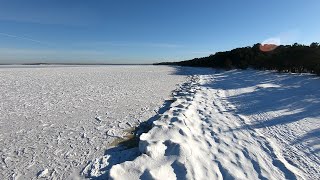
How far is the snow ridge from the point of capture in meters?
4.68

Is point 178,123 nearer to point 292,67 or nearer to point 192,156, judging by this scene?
point 192,156

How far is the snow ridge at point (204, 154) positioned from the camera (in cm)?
468

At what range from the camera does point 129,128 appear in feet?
26.1

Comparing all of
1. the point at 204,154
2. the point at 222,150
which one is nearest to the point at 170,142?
the point at 204,154

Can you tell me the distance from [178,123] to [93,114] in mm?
3496

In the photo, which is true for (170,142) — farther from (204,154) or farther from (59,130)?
(59,130)

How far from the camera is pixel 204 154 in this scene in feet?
18.4

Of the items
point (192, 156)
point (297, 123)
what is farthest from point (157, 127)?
point (297, 123)

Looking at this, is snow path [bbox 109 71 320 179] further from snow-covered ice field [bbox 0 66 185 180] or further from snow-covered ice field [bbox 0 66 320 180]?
snow-covered ice field [bbox 0 66 185 180]

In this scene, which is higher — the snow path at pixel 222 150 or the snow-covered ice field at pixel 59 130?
the snow path at pixel 222 150

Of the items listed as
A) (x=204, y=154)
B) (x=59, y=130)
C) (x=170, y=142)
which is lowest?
(x=59, y=130)

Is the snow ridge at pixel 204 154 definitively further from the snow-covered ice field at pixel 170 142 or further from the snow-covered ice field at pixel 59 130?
the snow-covered ice field at pixel 59 130

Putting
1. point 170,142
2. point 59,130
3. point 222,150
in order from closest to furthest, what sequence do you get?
point 222,150 → point 170,142 → point 59,130

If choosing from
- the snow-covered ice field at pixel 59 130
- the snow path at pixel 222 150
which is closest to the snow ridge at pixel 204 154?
the snow path at pixel 222 150
